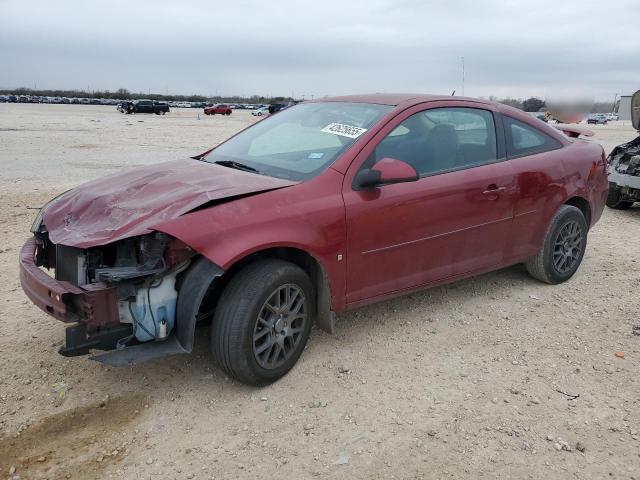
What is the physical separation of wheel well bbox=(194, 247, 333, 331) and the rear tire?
6937mm

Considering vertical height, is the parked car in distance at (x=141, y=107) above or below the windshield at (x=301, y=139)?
above

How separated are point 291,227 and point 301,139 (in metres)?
1.07

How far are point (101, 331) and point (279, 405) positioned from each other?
1.07 meters

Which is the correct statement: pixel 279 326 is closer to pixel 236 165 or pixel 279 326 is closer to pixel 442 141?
pixel 236 165

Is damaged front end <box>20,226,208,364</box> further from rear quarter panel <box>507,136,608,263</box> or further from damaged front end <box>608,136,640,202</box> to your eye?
damaged front end <box>608,136,640,202</box>

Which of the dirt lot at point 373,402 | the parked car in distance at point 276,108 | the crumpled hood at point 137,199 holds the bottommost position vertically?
the dirt lot at point 373,402

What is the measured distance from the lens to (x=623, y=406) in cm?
324

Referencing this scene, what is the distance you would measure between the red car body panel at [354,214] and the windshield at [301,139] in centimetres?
12

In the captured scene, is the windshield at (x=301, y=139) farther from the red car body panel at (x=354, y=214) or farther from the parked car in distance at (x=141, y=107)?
the parked car in distance at (x=141, y=107)

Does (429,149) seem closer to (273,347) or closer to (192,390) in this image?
(273,347)

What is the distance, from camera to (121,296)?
2926 mm

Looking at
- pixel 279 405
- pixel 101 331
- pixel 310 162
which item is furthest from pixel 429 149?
pixel 101 331

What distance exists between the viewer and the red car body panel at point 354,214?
3.08m

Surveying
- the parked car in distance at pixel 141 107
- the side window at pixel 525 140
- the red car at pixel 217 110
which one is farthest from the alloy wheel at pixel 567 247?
the red car at pixel 217 110
